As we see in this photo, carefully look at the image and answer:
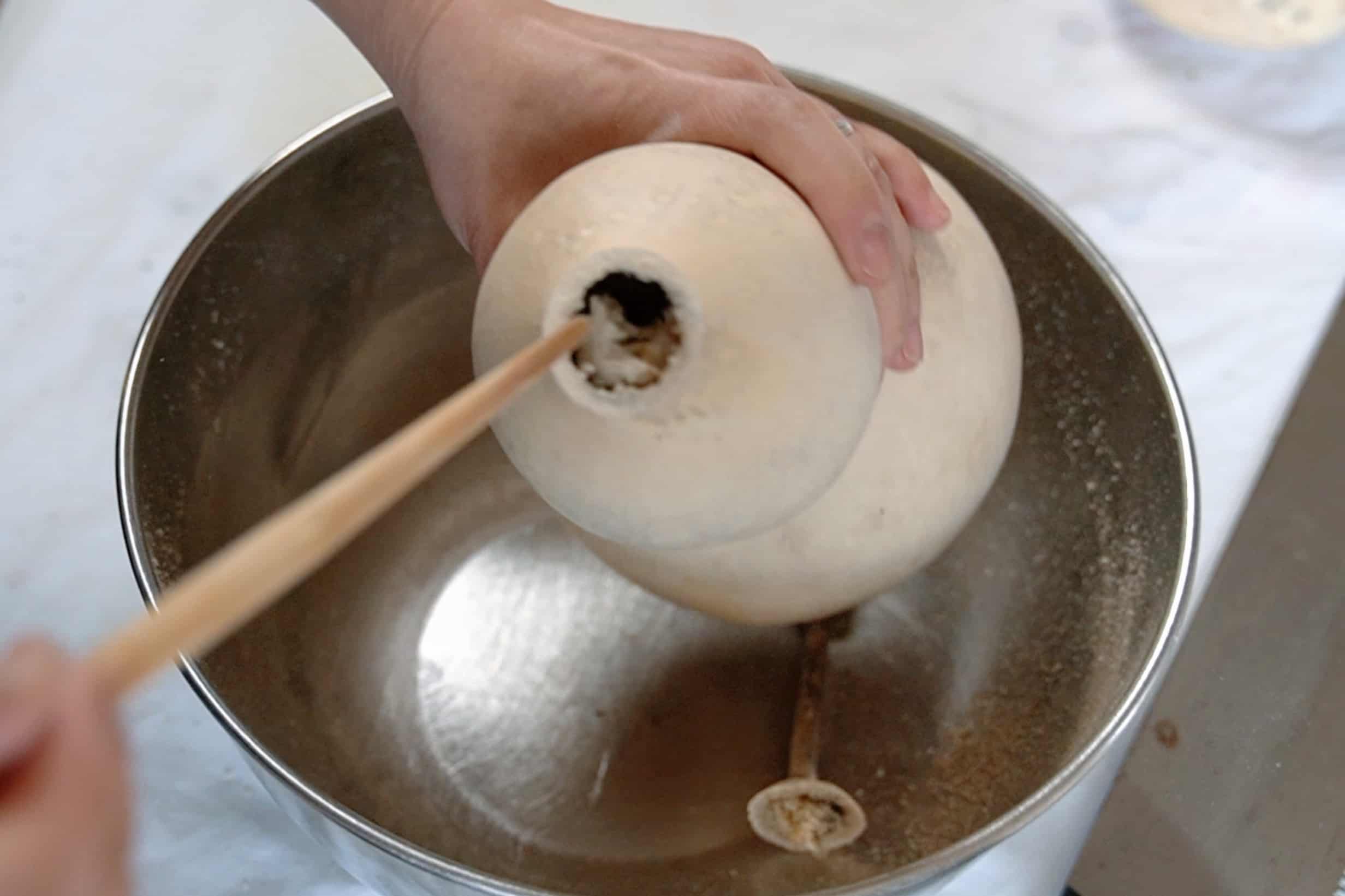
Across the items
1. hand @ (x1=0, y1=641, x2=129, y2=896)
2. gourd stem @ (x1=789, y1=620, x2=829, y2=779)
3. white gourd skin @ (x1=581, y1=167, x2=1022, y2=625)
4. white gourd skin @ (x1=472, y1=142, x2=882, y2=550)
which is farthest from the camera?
gourd stem @ (x1=789, y1=620, x2=829, y2=779)

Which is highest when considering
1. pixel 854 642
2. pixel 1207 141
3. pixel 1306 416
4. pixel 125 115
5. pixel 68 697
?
pixel 1207 141

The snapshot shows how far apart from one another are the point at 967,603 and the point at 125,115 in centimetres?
61

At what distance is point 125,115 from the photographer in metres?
0.75

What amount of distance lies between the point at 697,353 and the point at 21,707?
0.19 m

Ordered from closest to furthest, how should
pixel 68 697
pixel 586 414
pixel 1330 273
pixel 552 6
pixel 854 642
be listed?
1. pixel 68 697
2. pixel 586 414
3. pixel 552 6
4. pixel 854 642
5. pixel 1330 273

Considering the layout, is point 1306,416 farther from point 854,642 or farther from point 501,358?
point 501,358

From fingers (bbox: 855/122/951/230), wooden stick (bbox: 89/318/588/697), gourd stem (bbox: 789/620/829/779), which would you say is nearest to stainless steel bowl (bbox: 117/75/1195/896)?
gourd stem (bbox: 789/620/829/779)

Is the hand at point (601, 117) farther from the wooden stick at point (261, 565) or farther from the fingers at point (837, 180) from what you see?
the wooden stick at point (261, 565)

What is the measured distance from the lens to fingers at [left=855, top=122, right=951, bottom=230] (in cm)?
45

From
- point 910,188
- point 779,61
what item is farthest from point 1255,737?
point 779,61

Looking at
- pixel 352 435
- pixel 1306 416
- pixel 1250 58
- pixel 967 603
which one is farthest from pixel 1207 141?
pixel 352 435

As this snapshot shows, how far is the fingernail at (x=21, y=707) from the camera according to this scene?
0.54 feet

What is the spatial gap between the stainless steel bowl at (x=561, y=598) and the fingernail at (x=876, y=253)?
20cm

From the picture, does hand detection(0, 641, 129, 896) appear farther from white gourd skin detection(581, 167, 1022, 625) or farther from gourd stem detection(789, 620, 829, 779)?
gourd stem detection(789, 620, 829, 779)
